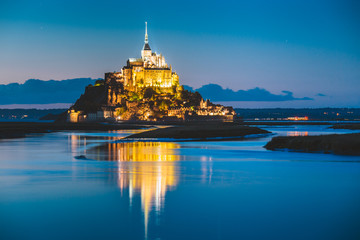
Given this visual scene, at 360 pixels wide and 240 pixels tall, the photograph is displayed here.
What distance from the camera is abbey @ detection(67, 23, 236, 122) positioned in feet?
394

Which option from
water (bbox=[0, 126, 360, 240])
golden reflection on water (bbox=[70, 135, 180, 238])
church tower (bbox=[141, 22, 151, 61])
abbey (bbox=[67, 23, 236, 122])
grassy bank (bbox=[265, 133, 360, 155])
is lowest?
water (bbox=[0, 126, 360, 240])

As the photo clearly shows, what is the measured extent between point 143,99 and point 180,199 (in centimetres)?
10921

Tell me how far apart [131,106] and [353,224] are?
11230 centimetres

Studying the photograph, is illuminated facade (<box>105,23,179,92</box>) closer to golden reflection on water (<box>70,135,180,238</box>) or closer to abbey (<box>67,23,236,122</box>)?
abbey (<box>67,23,236,122</box>)

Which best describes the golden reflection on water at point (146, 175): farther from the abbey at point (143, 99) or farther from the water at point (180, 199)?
the abbey at point (143, 99)

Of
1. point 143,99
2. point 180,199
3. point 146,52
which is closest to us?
point 180,199

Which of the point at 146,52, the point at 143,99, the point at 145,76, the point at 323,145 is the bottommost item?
the point at 323,145

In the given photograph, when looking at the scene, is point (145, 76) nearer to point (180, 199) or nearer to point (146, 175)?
point (146, 175)

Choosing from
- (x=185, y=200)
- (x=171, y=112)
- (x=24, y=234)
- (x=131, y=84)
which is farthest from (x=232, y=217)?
(x=131, y=84)

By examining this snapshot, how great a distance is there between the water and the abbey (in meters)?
95.8

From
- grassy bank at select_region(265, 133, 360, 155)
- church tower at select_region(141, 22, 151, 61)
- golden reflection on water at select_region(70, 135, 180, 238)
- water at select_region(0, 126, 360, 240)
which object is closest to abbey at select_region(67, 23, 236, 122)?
church tower at select_region(141, 22, 151, 61)

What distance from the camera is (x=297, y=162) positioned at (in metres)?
23.4

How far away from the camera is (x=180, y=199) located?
1372 cm

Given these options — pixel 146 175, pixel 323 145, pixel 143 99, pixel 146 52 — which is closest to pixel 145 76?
pixel 143 99
